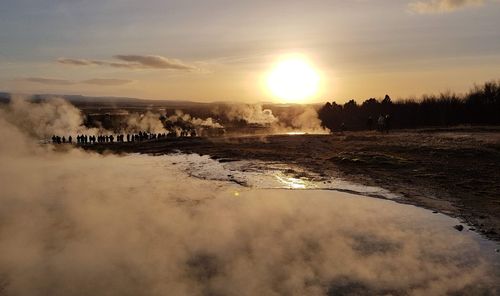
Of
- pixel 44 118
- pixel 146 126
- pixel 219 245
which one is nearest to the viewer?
pixel 219 245

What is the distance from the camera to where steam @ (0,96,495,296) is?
6.68m

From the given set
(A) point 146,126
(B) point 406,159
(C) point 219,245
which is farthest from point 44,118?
(C) point 219,245

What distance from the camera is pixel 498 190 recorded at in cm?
1337

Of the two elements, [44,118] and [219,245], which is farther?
[44,118]

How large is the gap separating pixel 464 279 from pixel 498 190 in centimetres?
747

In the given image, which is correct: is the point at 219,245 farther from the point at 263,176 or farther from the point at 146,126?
the point at 146,126

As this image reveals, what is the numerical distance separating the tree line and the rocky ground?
431 inches

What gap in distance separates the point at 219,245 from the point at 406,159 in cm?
1237

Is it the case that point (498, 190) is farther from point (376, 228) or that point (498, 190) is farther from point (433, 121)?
point (433, 121)

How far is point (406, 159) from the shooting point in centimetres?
1873

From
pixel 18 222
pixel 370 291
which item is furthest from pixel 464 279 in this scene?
pixel 18 222

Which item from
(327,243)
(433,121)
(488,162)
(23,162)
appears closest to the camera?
(327,243)

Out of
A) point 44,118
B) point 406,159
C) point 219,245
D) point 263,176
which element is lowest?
point 219,245

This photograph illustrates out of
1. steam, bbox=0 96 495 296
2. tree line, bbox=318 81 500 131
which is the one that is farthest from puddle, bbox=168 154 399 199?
tree line, bbox=318 81 500 131
